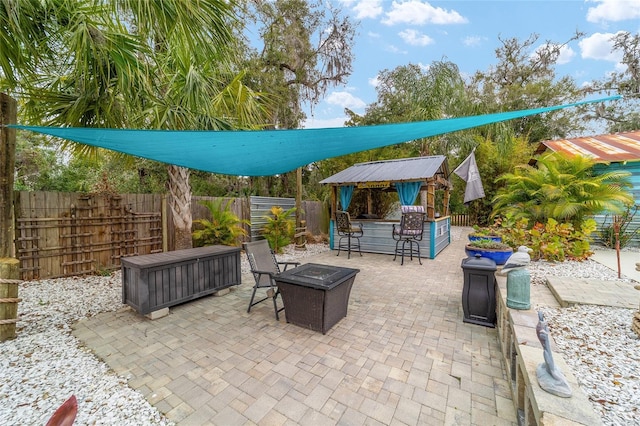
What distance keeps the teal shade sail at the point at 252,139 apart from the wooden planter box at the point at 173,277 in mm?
1255

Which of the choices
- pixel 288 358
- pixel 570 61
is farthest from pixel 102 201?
pixel 570 61

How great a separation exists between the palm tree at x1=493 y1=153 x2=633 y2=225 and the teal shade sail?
3368 mm

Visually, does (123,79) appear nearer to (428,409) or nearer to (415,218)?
(428,409)

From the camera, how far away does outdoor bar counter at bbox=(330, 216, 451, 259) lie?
254 inches

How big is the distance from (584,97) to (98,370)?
21.4 m

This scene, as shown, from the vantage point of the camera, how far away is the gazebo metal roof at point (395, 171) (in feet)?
21.8

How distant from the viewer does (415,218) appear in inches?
237

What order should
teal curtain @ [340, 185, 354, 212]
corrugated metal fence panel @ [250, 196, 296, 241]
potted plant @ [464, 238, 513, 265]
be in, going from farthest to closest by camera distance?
1. teal curtain @ [340, 185, 354, 212]
2. corrugated metal fence panel @ [250, 196, 296, 241]
3. potted plant @ [464, 238, 513, 265]

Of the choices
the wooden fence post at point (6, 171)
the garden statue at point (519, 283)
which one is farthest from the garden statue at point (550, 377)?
the wooden fence post at point (6, 171)

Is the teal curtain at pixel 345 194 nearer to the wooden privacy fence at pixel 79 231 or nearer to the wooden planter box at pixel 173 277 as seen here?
the wooden planter box at pixel 173 277

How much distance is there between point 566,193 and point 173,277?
266 inches

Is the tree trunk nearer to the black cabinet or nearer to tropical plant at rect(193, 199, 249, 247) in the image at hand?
tropical plant at rect(193, 199, 249, 247)

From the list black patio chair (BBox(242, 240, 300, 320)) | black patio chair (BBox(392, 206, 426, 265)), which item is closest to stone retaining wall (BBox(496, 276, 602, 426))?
black patio chair (BBox(242, 240, 300, 320))

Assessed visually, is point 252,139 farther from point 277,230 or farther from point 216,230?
point 277,230
